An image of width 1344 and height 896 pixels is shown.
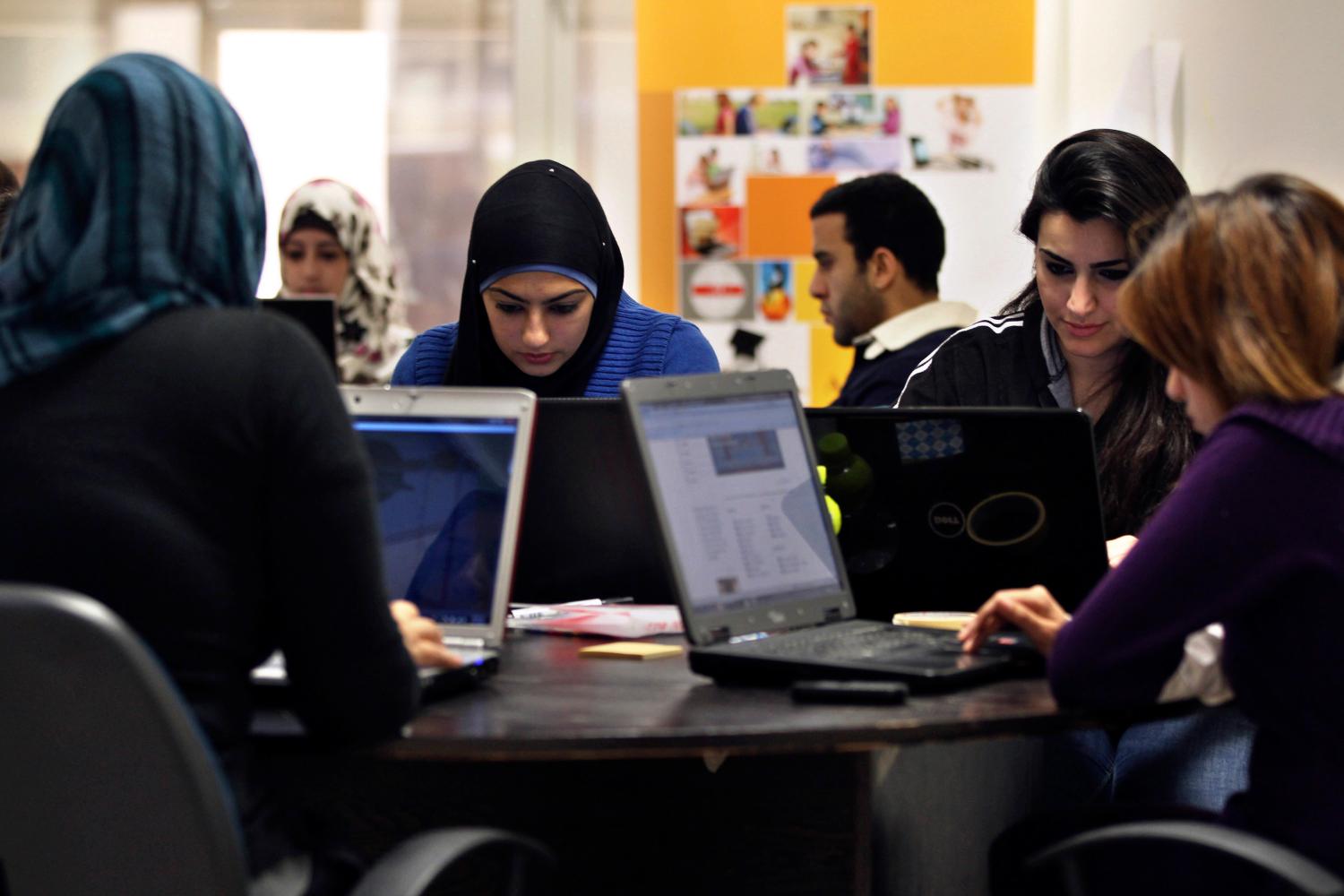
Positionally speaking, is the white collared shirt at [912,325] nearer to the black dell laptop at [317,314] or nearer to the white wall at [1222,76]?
the white wall at [1222,76]

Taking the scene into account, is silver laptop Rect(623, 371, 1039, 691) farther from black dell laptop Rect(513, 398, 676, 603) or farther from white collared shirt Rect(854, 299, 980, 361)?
white collared shirt Rect(854, 299, 980, 361)

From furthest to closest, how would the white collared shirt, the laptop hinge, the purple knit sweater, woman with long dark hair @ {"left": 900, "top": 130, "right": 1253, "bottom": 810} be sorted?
the white collared shirt
woman with long dark hair @ {"left": 900, "top": 130, "right": 1253, "bottom": 810}
the laptop hinge
the purple knit sweater

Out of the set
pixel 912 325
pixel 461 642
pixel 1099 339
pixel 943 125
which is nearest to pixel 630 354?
pixel 1099 339

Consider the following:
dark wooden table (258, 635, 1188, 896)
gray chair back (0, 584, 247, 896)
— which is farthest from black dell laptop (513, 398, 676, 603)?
gray chair back (0, 584, 247, 896)

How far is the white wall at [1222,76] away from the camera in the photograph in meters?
3.00

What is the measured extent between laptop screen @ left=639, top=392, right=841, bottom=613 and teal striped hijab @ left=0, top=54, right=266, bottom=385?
22.8 inches

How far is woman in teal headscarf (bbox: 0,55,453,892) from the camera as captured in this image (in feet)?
4.52

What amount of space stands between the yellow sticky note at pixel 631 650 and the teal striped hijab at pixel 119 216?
0.67 metres

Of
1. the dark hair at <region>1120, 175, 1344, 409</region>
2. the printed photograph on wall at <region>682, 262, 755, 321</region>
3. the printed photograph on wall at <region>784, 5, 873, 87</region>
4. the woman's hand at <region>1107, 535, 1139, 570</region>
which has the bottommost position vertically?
the woman's hand at <region>1107, 535, 1139, 570</region>

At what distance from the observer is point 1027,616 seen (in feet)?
5.72

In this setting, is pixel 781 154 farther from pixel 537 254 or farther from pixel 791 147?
pixel 537 254

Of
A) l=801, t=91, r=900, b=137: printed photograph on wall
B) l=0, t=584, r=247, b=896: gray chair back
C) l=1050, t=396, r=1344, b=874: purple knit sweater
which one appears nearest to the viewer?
l=0, t=584, r=247, b=896: gray chair back

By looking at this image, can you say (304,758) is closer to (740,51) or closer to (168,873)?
(168,873)

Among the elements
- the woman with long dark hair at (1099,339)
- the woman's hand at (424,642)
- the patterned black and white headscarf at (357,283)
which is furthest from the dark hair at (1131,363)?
the patterned black and white headscarf at (357,283)
